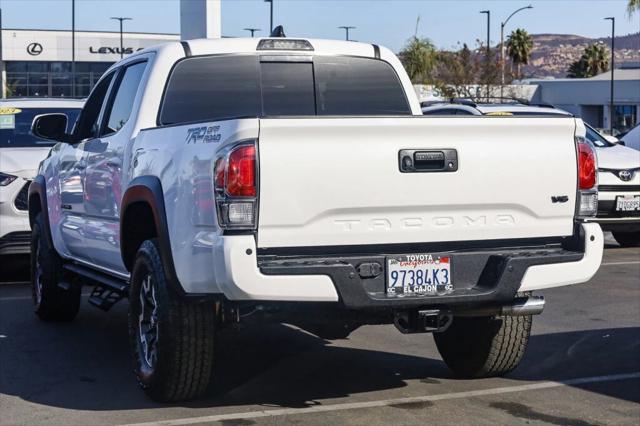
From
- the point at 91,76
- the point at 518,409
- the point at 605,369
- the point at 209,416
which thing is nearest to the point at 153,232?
the point at 209,416

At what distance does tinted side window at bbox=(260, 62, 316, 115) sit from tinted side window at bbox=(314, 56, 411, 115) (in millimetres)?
80

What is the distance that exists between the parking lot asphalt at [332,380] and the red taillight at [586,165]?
1.26 m

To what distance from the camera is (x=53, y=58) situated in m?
93.6

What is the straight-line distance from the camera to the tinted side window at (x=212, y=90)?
7.55m

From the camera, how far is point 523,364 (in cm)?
784

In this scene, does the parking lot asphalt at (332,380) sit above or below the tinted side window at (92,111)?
below

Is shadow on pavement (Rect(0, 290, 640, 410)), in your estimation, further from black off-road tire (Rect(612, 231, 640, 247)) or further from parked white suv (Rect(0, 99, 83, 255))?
black off-road tire (Rect(612, 231, 640, 247))

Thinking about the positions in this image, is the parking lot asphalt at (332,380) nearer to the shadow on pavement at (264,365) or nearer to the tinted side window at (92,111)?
the shadow on pavement at (264,365)

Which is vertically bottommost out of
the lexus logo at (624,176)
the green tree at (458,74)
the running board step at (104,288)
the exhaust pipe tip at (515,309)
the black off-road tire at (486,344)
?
the black off-road tire at (486,344)

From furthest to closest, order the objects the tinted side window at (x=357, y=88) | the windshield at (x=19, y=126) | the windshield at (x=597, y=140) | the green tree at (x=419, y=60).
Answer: the green tree at (x=419, y=60)
the windshield at (x=597, y=140)
the windshield at (x=19, y=126)
the tinted side window at (x=357, y=88)

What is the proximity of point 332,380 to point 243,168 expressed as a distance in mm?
2092

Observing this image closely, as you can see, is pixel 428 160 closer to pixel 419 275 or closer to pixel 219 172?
pixel 419 275

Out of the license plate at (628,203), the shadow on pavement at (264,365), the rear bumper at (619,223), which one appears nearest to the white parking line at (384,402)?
the shadow on pavement at (264,365)

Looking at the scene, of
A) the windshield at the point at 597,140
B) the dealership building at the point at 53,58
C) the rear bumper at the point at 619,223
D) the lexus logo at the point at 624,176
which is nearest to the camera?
the rear bumper at the point at 619,223
